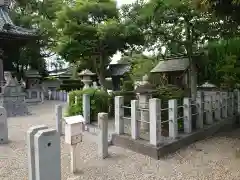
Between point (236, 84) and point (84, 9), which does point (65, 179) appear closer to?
point (236, 84)

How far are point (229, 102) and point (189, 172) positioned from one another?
4955 millimetres

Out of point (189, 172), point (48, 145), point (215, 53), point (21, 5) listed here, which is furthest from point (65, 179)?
Result: point (21, 5)

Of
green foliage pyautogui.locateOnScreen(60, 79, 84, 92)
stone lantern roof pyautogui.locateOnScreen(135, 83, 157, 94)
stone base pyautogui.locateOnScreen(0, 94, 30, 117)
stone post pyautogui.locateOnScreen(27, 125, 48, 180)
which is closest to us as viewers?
stone post pyautogui.locateOnScreen(27, 125, 48, 180)

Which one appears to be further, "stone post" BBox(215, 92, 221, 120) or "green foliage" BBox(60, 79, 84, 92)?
"green foliage" BBox(60, 79, 84, 92)

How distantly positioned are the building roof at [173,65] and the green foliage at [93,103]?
14.6ft

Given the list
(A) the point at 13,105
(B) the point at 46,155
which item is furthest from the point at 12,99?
(B) the point at 46,155

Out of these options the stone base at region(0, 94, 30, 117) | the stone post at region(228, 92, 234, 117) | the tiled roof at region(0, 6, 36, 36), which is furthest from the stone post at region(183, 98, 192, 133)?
the tiled roof at region(0, 6, 36, 36)

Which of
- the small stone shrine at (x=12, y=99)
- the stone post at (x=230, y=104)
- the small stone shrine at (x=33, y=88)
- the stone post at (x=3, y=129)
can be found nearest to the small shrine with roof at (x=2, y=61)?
the small stone shrine at (x=12, y=99)

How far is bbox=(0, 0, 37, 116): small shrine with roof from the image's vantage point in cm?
1138

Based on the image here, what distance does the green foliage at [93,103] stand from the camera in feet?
26.8

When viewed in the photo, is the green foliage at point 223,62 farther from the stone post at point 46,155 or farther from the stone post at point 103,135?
the stone post at point 46,155

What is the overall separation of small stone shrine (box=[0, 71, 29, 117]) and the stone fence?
621cm

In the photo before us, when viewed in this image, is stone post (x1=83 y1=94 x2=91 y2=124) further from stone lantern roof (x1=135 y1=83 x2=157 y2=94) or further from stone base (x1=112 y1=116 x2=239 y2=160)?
stone lantern roof (x1=135 y1=83 x2=157 y2=94)

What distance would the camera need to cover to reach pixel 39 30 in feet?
65.7
